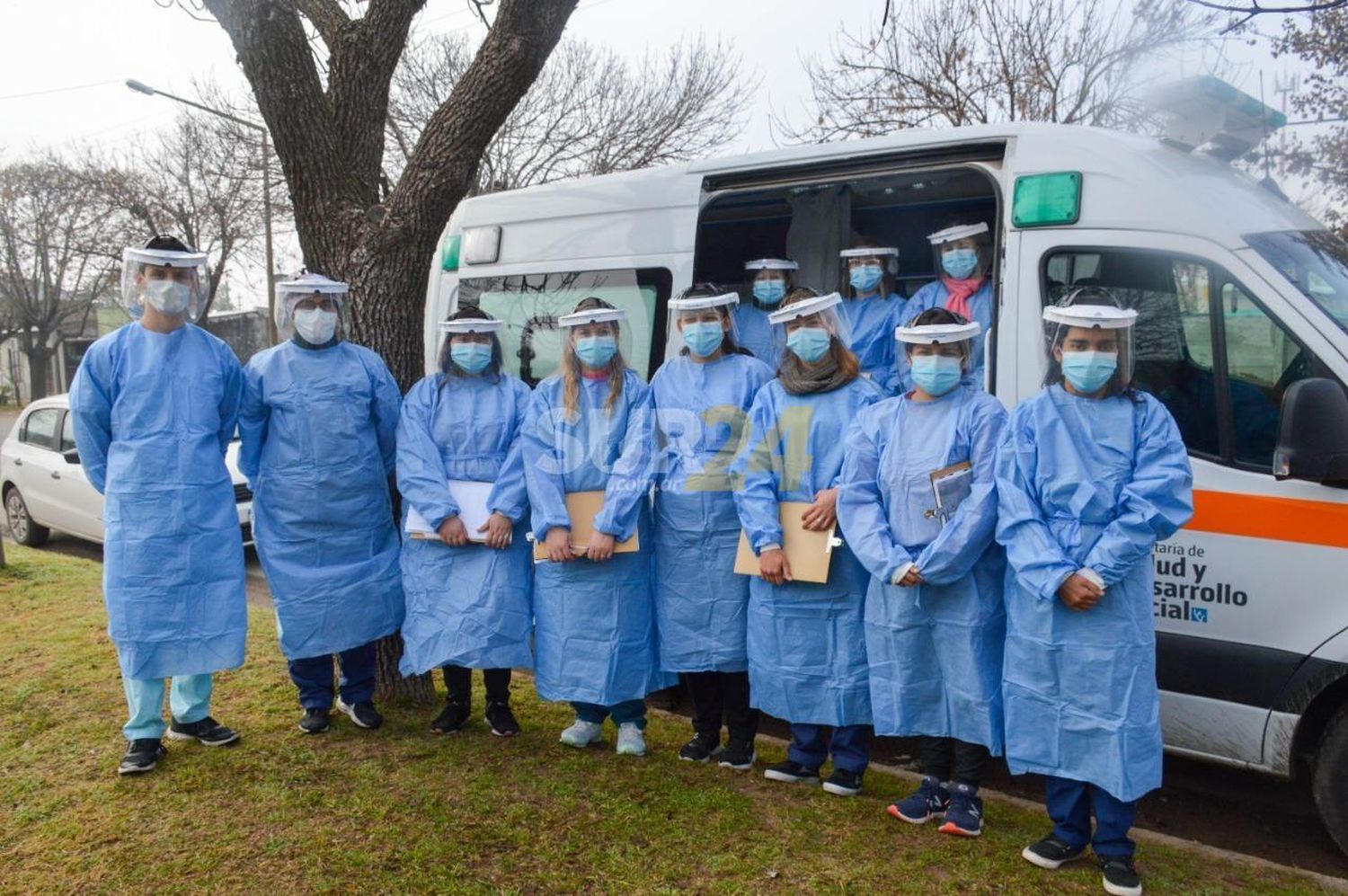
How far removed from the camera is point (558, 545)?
3.90 m

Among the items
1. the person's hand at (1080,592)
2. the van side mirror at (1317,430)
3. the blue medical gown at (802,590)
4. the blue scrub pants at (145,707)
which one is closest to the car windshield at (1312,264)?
the van side mirror at (1317,430)

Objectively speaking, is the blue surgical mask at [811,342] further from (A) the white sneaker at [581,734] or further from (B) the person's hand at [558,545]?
(A) the white sneaker at [581,734]

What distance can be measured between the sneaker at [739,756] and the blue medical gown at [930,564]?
0.69m

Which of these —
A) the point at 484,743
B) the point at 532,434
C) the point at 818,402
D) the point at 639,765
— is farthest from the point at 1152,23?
the point at 484,743

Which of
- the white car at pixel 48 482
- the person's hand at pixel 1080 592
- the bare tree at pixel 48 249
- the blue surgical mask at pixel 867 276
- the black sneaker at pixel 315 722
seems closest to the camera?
the person's hand at pixel 1080 592

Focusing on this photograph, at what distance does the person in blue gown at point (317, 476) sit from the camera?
4125 millimetres

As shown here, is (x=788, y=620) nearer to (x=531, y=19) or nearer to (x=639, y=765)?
(x=639, y=765)

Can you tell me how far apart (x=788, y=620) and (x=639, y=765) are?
0.87 meters

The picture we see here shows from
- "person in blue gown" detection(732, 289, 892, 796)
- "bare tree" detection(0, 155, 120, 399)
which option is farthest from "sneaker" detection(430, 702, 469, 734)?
"bare tree" detection(0, 155, 120, 399)

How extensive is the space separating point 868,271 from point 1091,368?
6.30ft

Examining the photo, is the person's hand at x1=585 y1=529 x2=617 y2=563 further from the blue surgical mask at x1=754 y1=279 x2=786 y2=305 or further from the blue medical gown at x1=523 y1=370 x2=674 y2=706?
the blue surgical mask at x1=754 y1=279 x2=786 y2=305

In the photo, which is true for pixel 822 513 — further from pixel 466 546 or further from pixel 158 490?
pixel 158 490

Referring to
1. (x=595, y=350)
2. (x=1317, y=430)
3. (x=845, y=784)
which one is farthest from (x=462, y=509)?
(x=1317, y=430)

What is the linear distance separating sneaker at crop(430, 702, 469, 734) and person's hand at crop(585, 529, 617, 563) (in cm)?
104
